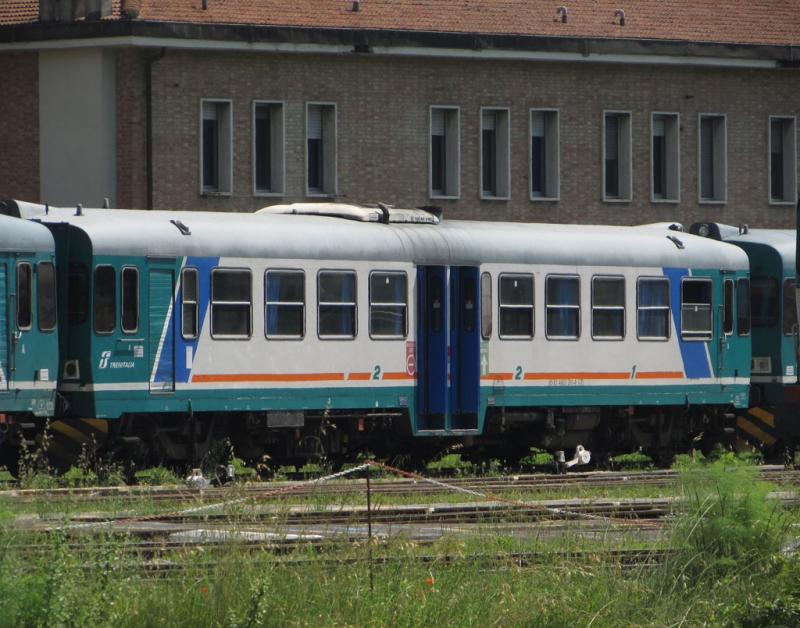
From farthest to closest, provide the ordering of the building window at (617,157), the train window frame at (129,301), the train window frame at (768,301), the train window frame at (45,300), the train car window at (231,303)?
1. the building window at (617,157)
2. the train window frame at (768,301)
3. the train car window at (231,303)
4. the train window frame at (129,301)
5. the train window frame at (45,300)

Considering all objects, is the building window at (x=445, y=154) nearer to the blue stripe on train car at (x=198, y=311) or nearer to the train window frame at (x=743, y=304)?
the train window frame at (x=743, y=304)

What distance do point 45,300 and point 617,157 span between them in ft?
69.1

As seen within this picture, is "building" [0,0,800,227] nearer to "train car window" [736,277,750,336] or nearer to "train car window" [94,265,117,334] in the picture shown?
"train car window" [736,277,750,336]

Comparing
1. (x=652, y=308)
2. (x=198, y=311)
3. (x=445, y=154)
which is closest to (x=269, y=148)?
(x=445, y=154)

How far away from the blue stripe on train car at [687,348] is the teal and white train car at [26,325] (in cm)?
893

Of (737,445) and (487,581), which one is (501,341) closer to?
(737,445)

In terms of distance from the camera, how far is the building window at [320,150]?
34.3 metres

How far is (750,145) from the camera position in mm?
38938

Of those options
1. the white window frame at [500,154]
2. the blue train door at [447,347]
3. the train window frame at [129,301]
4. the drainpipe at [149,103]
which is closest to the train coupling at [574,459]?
the blue train door at [447,347]

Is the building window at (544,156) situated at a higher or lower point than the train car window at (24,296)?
higher

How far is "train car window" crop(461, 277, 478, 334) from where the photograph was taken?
21703 millimetres

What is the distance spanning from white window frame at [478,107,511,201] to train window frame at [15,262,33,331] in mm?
18378

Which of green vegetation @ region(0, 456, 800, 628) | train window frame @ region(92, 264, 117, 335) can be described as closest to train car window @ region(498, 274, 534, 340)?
train window frame @ region(92, 264, 117, 335)

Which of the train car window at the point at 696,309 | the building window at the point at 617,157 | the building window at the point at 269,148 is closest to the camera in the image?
the train car window at the point at 696,309
